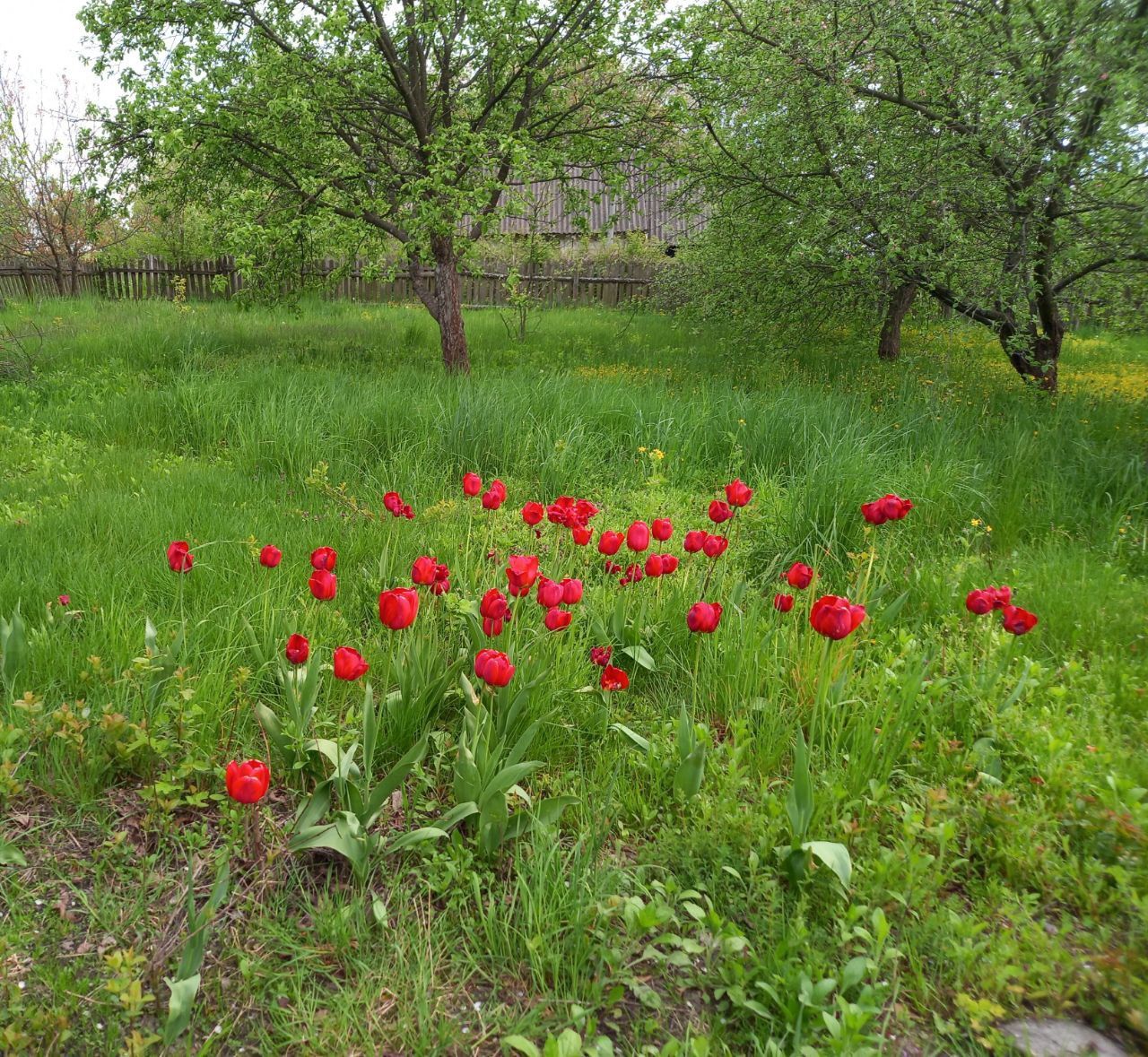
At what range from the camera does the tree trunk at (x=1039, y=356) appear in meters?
6.82

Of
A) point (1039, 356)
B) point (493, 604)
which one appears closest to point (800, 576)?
point (493, 604)

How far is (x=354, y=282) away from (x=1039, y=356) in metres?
14.8

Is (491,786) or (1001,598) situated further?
(1001,598)

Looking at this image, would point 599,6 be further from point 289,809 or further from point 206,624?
point 289,809

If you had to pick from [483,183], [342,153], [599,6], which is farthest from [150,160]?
[599,6]

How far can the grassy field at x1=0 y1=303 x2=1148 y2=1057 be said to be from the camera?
1731 millimetres

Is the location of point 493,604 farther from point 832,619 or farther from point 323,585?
point 832,619

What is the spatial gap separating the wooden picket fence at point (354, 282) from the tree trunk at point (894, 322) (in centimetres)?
763

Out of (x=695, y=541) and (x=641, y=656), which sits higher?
(x=695, y=541)

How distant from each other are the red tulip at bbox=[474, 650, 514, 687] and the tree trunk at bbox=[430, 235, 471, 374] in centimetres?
651

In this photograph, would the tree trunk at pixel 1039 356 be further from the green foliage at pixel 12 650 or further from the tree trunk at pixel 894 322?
the green foliage at pixel 12 650

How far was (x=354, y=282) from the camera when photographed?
59.3ft

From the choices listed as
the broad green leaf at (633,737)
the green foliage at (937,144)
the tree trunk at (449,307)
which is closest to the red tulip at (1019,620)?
the broad green leaf at (633,737)

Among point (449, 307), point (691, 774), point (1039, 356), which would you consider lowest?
point (691, 774)
